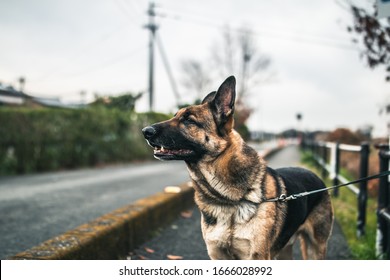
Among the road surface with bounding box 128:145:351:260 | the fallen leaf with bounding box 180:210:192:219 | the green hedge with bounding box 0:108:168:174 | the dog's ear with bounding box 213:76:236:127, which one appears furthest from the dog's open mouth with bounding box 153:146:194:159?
the green hedge with bounding box 0:108:168:174

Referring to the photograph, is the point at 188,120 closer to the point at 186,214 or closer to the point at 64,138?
the point at 186,214

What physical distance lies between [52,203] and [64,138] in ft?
24.1

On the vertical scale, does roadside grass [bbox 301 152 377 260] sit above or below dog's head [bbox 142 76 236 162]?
below

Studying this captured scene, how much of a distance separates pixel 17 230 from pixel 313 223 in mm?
3510

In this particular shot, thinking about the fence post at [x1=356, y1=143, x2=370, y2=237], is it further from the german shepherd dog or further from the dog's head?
the dog's head

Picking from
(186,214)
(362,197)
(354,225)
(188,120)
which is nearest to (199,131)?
(188,120)

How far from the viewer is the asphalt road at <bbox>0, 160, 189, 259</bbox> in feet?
15.5

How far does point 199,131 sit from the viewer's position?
2898 millimetres

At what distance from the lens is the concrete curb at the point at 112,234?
10.3ft

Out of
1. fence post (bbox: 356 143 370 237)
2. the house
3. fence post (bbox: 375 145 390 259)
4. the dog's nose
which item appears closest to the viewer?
A: the dog's nose

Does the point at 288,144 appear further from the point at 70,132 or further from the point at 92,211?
the point at 92,211

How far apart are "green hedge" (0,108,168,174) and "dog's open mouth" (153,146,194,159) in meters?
10.4
